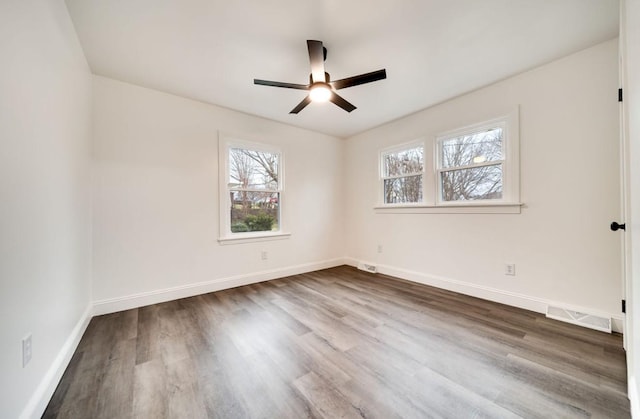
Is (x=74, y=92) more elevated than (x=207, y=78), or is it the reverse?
(x=207, y=78)

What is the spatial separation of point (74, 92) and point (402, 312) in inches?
140

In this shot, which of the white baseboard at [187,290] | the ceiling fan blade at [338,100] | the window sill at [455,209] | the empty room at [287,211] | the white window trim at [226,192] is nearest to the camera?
A: the empty room at [287,211]

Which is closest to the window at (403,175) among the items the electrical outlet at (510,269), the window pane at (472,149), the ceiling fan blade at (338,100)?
the window pane at (472,149)

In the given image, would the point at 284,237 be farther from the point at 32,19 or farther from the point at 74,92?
the point at 32,19

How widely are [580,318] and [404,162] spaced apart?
2625 millimetres

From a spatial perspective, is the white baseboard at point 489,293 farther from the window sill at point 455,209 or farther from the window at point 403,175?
the window at point 403,175

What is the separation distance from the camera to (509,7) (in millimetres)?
1756

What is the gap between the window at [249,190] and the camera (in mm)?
3381

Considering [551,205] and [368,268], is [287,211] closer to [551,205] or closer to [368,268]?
[368,268]

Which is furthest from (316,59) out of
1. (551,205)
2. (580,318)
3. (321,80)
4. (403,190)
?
(580,318)

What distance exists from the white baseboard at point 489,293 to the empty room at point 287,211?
2cm

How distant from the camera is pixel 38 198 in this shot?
1341 millimetres

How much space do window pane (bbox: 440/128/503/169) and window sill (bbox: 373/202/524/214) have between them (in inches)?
21.4

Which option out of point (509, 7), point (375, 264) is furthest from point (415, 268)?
point (509, 7)
